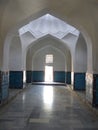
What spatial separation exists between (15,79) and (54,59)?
7.98 meters

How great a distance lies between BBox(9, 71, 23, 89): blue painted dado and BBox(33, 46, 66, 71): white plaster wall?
740cm

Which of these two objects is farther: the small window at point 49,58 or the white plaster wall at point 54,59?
the small window at point 49,58

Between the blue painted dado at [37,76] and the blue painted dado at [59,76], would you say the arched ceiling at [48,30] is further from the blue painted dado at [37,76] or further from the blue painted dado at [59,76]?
the blue painted dado at [37,76]

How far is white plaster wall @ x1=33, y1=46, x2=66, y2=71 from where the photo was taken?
72.7ft

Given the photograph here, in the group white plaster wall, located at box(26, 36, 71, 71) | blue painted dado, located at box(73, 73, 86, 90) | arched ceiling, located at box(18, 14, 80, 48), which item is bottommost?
blue painted dado, located at box(73, 73, 86, 90)

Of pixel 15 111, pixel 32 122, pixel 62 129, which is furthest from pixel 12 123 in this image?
pixel 15 111

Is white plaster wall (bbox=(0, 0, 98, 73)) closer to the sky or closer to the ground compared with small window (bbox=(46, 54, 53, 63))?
closer to the sky

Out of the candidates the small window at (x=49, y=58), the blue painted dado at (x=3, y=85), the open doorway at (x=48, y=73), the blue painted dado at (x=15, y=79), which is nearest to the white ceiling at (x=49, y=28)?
the blue painted dado at (x=15, y=79)

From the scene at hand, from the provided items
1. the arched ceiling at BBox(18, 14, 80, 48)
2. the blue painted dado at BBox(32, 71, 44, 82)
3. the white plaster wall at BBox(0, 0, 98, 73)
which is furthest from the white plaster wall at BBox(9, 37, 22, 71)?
the blue painted dado at BBox(32, 71, 44, 82)

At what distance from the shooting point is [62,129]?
547 cm

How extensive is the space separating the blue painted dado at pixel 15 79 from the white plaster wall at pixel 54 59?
24.3 feet

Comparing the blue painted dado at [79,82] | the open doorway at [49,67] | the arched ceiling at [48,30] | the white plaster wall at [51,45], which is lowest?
the blue painted dado at [79,82]

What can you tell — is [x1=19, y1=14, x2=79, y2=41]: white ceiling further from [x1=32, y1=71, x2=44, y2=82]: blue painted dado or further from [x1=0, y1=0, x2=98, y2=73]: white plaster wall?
[x1=0, y1=0, x2=98, y2=73]: white plaster wall

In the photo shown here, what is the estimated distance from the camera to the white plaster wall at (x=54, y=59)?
22.2 meters
